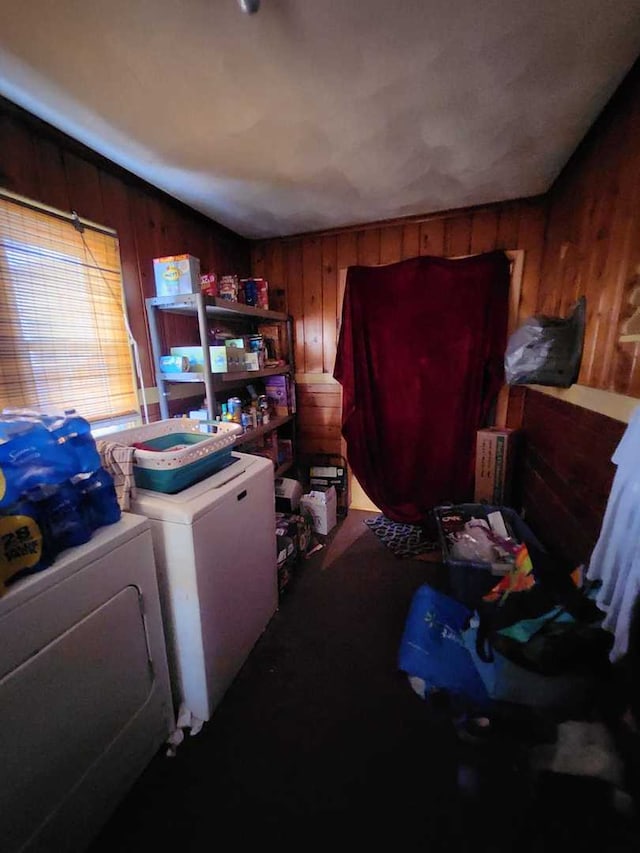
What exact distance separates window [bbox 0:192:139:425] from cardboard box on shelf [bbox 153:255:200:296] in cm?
19

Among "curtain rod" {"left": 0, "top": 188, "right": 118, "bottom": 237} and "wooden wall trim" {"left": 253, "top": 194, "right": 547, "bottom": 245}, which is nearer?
"curtain rod" {"left": 0, "top": 188, "right": 118, "bottom": 237}

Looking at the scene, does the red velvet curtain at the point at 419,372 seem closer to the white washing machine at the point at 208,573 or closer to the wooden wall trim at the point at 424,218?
the wooden wall trim at the point at 424,218

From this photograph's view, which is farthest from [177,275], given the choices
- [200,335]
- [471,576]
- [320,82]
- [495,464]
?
[495,464]

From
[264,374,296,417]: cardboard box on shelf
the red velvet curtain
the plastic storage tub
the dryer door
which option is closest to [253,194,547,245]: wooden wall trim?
the red velvet curtain

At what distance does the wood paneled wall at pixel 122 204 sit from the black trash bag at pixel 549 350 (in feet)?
6.27

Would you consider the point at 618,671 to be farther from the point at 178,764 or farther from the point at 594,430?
the point at 178,764

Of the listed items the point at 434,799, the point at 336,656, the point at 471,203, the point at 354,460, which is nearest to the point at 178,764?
the point at 336,656

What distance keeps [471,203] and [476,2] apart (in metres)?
1.30

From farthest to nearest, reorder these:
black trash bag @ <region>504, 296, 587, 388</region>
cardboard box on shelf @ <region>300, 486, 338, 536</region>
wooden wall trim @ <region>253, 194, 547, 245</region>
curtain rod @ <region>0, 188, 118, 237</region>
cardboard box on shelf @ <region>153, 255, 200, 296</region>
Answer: cardboard box on shelf @ <region>300, 486, 338, 536</region> → wooden wall trim @ <region>253, 194, 547, 245</region> → cardboard box on shelf @ <region>153, 255, 200, 296</region> → black trash bag @ <region>504, 296, 587, 388</region> → curtain rod @ <region>0, 188, 118, 237</region>

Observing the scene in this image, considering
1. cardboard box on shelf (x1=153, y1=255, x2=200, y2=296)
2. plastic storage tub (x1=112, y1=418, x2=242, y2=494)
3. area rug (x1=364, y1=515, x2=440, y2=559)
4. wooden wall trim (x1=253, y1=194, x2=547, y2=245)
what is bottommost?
area rug (x1=364, y1=515, x2=440, y2=559)

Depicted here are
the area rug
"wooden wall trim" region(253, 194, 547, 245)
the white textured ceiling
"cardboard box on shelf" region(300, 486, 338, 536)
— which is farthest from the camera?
"cardboard box on shelf" region(300, 486, 338, 536)

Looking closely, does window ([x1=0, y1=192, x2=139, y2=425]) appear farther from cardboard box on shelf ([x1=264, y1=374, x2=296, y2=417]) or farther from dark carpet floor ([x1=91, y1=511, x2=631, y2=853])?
dark carpet floor ([x1=91, y1=511, x2=631, y2=853])

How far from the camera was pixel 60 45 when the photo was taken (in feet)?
2.92

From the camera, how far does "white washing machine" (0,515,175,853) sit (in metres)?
0.65
